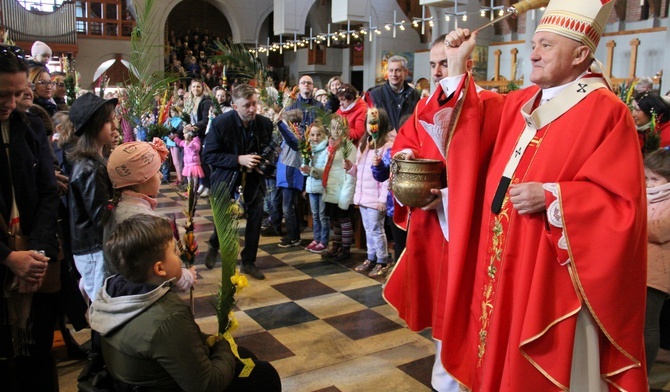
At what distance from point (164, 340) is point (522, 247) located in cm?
126

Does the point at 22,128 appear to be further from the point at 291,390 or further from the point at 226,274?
the point at 291,390

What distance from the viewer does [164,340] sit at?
6.01ft

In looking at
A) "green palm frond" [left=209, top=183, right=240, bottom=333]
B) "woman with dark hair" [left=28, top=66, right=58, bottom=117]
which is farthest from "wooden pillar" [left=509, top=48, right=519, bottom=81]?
"green palm frond" [left=209, top=183, right=240, bottom=333]

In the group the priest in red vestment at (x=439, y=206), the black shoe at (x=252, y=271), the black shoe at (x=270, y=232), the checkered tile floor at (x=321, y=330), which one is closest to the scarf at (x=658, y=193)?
the priest in red vestment at (x=439, y=206)

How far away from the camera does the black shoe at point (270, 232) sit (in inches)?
260

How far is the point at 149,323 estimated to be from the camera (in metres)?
1.85

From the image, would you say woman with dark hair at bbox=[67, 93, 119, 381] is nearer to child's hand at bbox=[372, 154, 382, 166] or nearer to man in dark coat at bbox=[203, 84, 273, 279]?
child's hand at bbox=[372, 154, 382, 166]

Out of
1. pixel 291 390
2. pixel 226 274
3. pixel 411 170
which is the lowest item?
pixel 291 390

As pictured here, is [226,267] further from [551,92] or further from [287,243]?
[287,243]

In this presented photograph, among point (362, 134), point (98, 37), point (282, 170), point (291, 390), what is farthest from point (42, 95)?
point (98, 37)

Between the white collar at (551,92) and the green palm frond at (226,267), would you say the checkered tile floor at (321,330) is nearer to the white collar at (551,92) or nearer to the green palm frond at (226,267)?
the green palm frond at (226,267)

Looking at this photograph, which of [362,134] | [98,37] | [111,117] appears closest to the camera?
[111,117]

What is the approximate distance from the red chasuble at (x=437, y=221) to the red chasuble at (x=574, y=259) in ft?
0.72

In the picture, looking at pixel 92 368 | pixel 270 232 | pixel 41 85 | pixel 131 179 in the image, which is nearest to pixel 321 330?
pixel 131 179
